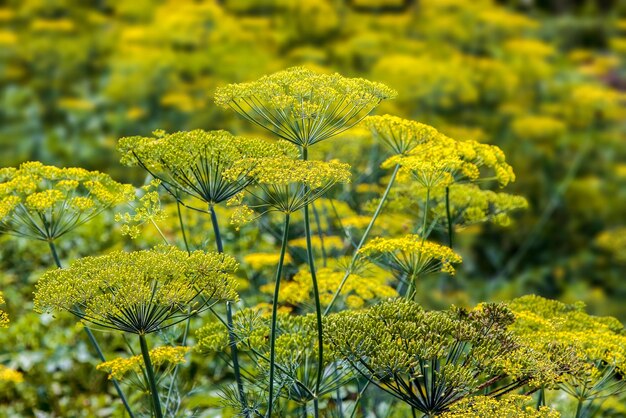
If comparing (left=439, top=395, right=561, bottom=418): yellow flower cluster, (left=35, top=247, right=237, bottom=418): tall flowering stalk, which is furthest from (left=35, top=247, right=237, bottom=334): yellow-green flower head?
(left=439, top=395, right=561, bottom=418): yellow flower cluster

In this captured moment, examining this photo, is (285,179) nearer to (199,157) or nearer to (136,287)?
(199,157)

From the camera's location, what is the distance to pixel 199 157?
247 centimetres

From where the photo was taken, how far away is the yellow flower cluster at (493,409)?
2086mm

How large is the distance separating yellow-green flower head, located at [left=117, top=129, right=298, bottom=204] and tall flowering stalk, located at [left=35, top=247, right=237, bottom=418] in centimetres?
27

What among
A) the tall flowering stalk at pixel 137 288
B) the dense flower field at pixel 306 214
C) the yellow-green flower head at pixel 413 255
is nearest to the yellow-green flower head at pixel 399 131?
the dense flower field at pixel 306 214

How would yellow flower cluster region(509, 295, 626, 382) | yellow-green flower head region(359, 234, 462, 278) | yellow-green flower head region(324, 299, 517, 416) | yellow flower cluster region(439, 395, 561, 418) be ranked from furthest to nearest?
1. yellow-green flower head region(359, 234, 462, 278)
2. yellow flower cluster region(509, 295, 626, 382)
3. yellow-green flower head region(324, 299, 517, 416)
4. yellow flower cluster region(439, 395, 561, 418)

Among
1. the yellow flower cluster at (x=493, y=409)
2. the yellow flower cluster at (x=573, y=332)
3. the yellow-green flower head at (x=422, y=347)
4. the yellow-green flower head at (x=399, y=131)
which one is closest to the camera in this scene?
the yellow flower cluster at (x=493, y=409)

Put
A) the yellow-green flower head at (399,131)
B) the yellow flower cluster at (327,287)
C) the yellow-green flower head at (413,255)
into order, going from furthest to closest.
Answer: the yellow flower cluster at (327,287)
the yellow-green flower head at (399,131)
the yellow-green flower head at (413,255)

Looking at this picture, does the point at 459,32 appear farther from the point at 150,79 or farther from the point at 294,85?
the point at 294,85

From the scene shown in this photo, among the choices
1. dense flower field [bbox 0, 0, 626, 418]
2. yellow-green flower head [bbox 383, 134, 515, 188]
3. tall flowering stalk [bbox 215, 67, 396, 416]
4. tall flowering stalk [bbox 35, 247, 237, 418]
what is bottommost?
dense flower field [bbox 0, 0, 626, 418]

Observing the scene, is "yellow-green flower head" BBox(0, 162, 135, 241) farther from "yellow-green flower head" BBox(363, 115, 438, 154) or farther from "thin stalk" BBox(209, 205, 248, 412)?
"yellow-green flower head" BBox(363, 115, 438, 154)

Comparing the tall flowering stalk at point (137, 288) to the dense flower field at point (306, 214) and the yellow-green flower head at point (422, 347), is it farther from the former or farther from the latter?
the yellow-green flower head at point (422, 347)

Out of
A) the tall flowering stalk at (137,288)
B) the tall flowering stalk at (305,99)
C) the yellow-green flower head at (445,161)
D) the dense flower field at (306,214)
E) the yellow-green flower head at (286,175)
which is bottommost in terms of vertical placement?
the dense flower field at (306,214)

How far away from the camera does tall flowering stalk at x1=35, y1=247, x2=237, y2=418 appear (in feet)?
6.97
